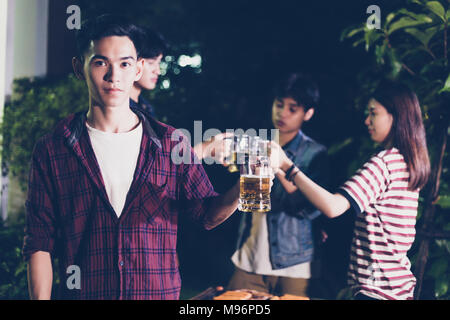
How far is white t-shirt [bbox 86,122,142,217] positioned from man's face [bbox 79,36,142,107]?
14 cm

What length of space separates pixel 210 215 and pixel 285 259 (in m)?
0.89

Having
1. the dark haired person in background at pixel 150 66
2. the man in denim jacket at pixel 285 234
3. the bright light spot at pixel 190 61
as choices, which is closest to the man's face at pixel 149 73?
the dark haired person in background at pixel 150 66

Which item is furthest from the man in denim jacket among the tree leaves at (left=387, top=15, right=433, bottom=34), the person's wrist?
the tree leaves at (left=387, top=15, right=433, bottom=34)

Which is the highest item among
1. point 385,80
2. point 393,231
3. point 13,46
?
point 13,46

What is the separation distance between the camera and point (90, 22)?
1951 mm

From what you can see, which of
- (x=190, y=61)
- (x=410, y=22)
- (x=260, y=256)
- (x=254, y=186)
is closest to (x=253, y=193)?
(x=254, y=186)

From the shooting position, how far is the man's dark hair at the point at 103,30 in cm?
193

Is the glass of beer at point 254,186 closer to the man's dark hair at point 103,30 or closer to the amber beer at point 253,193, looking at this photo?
the amber beer at point 253,193

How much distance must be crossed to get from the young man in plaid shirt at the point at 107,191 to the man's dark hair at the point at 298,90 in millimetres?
1097

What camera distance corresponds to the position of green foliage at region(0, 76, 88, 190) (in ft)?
9.51

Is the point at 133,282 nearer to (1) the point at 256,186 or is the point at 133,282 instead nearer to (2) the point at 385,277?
(1) the point at 256,186

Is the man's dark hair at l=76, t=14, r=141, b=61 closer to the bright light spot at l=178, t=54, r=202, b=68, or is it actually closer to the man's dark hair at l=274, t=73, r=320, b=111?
the man's dark hair at l=274, t=73, r=320, b=111

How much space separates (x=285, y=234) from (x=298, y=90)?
896 mm
